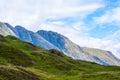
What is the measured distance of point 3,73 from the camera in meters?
103

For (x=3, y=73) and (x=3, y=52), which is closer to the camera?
(x=3, y=73)

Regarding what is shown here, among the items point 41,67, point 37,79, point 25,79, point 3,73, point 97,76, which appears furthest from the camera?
point 41,67

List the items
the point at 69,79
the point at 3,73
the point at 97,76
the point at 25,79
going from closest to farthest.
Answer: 1. the point at 3,73
2. the point at 25,79
3. the point at 69,79
4. the point at 97,76

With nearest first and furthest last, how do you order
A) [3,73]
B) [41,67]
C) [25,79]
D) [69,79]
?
1. [3,73]
2. [25,79]
3. [69,79]
4. [41,67]

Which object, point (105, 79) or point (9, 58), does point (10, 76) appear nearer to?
point (105, 79)

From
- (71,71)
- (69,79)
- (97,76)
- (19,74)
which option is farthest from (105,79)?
(19,74)

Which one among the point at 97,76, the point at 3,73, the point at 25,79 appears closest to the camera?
the point at 3,73

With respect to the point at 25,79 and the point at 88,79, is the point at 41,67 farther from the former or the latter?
the point at 25,79

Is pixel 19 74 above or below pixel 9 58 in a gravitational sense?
below

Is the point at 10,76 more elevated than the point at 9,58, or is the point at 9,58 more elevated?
the point at 9,58

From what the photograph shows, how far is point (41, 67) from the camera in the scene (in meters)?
189

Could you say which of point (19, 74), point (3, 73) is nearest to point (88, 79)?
point (19, 74)

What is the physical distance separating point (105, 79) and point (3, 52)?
→ 245ft

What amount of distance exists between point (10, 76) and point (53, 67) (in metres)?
93.0
